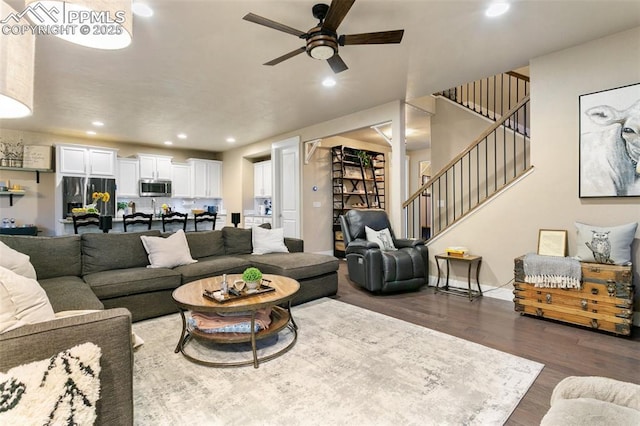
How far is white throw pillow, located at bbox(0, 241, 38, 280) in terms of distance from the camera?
6.92 ft

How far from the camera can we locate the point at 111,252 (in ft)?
11.1

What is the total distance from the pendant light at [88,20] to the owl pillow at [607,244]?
3.92 meters

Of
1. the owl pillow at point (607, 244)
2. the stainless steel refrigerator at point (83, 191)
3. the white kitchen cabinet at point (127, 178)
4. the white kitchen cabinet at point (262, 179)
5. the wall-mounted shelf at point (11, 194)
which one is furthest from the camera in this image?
the white kitchen cabinet at point (262, 179)

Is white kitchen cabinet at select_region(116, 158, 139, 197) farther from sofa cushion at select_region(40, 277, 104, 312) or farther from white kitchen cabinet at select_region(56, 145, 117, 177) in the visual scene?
sofa cushion at select_region(40, 277, 104, 312)

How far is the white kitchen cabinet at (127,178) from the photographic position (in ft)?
24.0

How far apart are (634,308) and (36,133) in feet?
32.4

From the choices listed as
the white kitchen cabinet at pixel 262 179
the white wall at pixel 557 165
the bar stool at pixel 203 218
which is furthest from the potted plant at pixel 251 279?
the white kitchen cabinet at pixel 262 179

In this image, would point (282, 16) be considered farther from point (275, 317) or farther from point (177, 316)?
point (177, 316)

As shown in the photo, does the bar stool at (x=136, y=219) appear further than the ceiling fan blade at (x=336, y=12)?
Yes

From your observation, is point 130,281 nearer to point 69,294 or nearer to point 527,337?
point 69,294

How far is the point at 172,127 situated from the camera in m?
6.30

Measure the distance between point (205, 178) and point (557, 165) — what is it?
7.92 meters

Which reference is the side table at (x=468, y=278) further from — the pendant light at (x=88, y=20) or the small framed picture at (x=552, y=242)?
the pendant light at (x=88, y=20)

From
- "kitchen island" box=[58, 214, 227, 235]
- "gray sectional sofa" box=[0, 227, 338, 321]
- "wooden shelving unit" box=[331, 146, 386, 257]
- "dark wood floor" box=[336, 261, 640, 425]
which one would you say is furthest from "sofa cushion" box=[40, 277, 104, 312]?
"wooden shelving unit" box=[331, 146, 386, 257]
